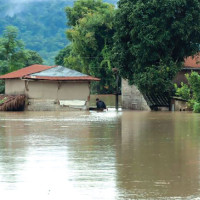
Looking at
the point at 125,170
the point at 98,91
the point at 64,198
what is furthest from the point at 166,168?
the point at 98,91

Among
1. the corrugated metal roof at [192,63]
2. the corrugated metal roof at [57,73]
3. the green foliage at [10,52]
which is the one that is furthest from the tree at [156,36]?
the green foliage at [10,52]

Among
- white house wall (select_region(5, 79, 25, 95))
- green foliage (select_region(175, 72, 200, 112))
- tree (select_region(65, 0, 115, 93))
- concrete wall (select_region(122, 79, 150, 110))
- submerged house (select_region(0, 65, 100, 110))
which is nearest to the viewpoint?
green foliage (select_region(175, 72, 200, 112))

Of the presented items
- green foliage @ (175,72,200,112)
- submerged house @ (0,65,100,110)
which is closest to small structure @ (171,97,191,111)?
green foliage @ (175,72,200,112)

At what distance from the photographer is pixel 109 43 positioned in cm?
6256

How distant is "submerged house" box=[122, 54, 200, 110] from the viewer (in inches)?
1647

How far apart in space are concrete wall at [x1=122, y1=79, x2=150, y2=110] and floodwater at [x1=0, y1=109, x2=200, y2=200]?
25.8 metres

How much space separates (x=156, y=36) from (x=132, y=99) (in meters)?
9.51

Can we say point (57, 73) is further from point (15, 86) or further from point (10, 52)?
point (10, 52)

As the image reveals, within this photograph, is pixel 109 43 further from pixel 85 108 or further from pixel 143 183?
pixel 143 183

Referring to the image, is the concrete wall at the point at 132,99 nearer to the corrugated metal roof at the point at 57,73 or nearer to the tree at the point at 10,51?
the corrugated metal roof at the point at 57,73

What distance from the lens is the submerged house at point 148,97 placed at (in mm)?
41844

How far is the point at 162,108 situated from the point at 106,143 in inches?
1048

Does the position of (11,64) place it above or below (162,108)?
above

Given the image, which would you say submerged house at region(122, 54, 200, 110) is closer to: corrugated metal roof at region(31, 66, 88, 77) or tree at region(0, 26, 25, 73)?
corrugated metal roof at region(31, 66, 88, 77)
